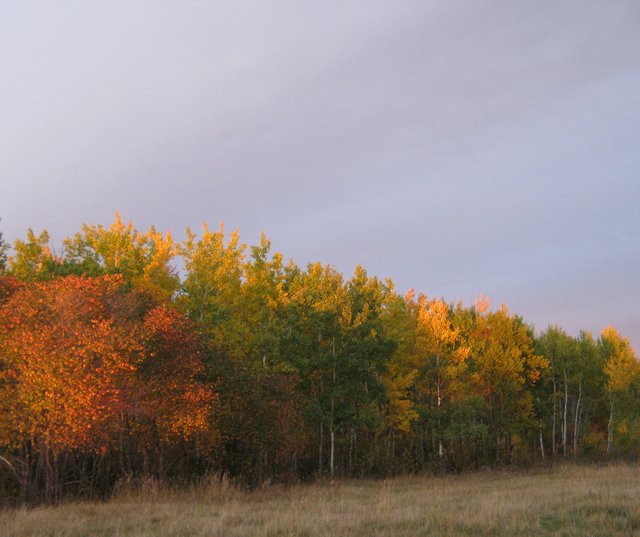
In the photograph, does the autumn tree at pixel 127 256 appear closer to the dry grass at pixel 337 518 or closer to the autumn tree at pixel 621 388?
the dry grass at pixel 337 518

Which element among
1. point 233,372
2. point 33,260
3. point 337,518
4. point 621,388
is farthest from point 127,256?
point 621,388

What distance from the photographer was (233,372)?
26.7 m

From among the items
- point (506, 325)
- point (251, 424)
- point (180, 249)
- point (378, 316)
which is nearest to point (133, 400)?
point (251, 424)

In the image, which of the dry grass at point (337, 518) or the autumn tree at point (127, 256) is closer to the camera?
the dry grass at point (337, 518)

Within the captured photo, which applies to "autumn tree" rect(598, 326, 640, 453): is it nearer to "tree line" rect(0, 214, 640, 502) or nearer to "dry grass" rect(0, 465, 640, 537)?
"tree line" rect(0, 214, 640, 502)

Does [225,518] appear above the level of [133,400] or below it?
below

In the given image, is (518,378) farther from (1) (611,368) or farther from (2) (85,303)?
(2) (85,303)

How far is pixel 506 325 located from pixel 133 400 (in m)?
37.0

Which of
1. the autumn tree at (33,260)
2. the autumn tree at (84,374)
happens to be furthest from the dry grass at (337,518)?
the autumn tree at (33,260)

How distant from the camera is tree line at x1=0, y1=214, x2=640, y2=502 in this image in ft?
64.4

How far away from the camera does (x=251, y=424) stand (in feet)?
90.1

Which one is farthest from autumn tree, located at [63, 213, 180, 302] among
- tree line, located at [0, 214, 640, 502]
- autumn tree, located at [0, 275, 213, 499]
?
autumn tree, located at [0, 275, 213, 499]

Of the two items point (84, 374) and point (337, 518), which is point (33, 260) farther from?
point (337, 518)

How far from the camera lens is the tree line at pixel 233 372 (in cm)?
1962
